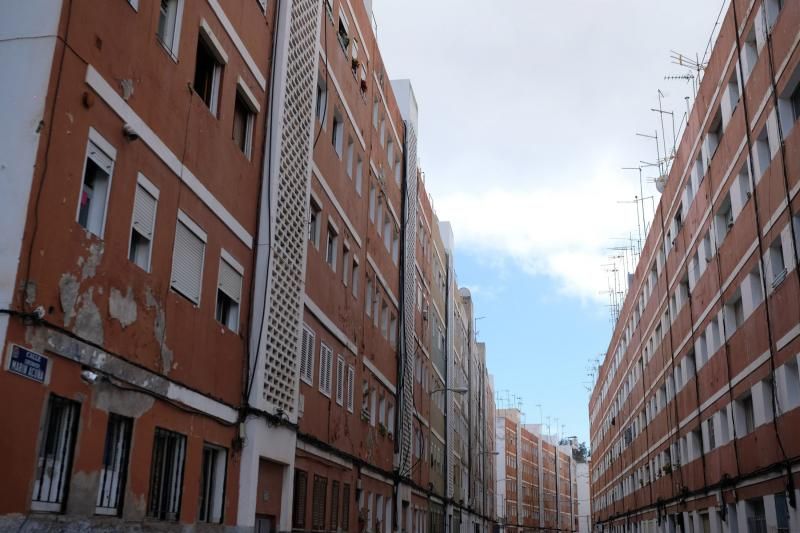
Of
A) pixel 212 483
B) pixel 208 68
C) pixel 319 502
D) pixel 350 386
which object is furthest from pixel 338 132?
pixel 212 483

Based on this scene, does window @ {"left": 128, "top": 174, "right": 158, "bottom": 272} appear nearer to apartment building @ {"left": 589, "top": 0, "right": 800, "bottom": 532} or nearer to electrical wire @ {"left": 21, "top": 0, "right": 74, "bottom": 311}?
electrical wire @ {"left": 21, "top": 0, "right": 74, "bottom": 311}

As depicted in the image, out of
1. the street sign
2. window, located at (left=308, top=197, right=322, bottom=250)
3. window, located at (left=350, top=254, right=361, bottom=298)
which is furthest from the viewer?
window, located at (left=350, top=254, right=361, bottom=298)

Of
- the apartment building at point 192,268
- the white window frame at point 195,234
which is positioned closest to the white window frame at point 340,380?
the apartment building at point 192,268

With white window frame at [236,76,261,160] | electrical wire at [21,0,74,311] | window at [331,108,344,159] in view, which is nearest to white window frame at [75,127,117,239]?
electrical wire at [21,0,74,311]

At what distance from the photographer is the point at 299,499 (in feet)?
64.3

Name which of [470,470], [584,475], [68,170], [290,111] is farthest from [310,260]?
[584,475]

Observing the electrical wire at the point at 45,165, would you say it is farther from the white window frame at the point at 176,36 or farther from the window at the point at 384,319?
the window at the point at 384,319

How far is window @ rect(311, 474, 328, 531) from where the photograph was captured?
813 inches

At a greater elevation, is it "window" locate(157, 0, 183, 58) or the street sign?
"window" locate(157, 0, 183, 58)

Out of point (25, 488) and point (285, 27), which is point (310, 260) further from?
point (25, 488)

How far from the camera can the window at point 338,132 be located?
24500 mm

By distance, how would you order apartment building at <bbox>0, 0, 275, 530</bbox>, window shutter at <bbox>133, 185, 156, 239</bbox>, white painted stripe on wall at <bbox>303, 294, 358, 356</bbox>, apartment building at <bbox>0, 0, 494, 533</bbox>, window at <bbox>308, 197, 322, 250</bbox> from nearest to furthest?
apartment building at <bbox>0, 0, 275, 530</bbox> < apartment building at <bbox>0, 0, 494, 533</bbox> < window shutter at <bbox>133, 185, 156, 239</bbox> < white painted stripe on wall at <bbox>303, 294, 358, 356</bbox> < window at <bbox>308, 197, 322, 250</bbox>

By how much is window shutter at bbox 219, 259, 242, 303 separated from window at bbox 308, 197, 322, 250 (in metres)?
5.15

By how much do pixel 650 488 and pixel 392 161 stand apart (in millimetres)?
24312
